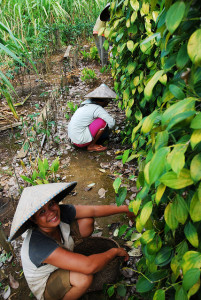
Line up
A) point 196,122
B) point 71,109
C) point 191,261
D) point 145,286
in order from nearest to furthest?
point 196,122
point 191,261
point 145,286
point 71,109

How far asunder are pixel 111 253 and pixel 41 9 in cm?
607

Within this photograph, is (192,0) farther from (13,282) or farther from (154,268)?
(13,282)

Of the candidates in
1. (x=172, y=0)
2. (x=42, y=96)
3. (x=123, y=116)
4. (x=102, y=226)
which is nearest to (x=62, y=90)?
(x=42, y=96)

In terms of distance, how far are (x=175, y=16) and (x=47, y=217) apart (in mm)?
1485

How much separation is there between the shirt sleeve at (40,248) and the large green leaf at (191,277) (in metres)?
1.18

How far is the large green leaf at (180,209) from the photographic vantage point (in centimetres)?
75

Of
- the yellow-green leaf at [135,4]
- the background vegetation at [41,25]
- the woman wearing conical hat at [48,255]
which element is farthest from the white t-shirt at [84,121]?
the yellow-green leaf at [135,4]

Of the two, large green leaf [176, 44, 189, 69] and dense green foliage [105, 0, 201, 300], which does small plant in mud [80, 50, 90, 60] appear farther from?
large green leaf [176, 44, 189, 69]

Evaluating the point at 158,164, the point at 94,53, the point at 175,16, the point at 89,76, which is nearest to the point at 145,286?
the point at 158,164

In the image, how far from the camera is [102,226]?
261 cm

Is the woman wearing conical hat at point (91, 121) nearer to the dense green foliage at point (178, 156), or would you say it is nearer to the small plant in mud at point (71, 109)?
the small plant in mud at point (71, 109)

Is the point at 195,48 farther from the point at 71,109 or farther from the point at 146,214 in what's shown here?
the point at 71,109

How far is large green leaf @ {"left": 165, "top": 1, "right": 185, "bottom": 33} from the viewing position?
23.3 inches

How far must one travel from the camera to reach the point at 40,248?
164cm
